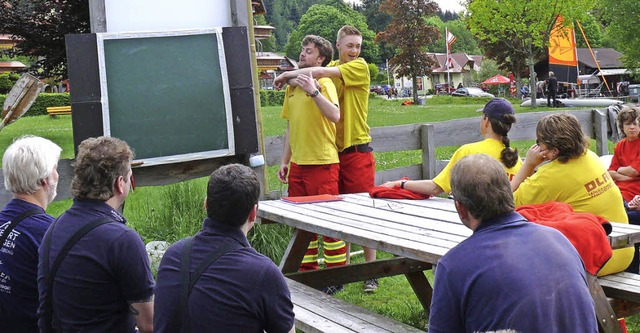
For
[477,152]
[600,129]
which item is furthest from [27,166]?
[600,129]

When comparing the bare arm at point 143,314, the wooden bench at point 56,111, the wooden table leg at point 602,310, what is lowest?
the wooden table leg at point 602,310

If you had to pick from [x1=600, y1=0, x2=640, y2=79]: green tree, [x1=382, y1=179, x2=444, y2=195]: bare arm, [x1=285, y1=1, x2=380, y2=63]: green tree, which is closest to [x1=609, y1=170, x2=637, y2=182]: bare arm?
[x1=382, y1=179, x2=444, y2=195]: bare arm

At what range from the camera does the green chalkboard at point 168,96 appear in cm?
561

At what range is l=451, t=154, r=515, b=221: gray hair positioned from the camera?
7.52 feet

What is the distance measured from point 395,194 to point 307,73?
113cm

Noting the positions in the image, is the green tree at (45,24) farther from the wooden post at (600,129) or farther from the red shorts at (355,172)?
the red shorts at (355,172)

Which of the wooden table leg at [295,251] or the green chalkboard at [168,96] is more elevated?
the green chalkboard at [168,96]

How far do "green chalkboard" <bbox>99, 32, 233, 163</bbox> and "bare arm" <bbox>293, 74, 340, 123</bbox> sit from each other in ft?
2.83

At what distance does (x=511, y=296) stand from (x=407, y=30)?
50.4 meters

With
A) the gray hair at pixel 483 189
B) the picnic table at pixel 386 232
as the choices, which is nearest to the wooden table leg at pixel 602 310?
the picnic table at pixel 386 232

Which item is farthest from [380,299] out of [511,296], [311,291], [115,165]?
[511,296]

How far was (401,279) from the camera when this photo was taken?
6348mm

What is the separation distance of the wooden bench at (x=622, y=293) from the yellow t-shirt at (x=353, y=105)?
2.53 meters

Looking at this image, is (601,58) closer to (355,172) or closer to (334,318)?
(355,172)
